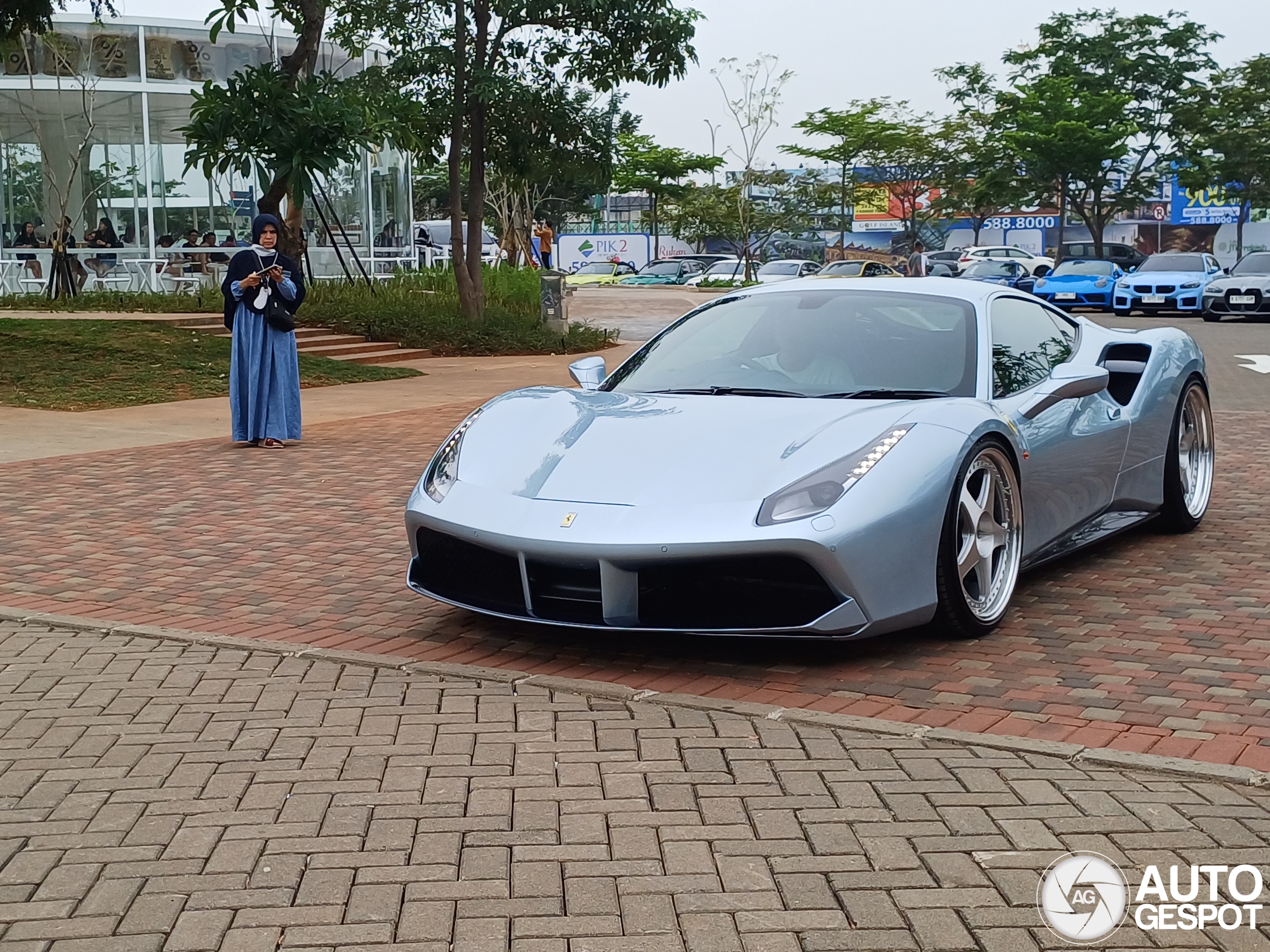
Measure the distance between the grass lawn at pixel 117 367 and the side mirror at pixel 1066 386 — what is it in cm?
1011

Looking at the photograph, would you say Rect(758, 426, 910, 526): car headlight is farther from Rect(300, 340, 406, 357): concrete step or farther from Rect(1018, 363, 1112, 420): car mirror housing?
Rect(300, 340, 406, 357): concrete step

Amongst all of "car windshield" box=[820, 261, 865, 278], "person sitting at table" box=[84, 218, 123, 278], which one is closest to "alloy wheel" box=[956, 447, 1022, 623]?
"person sitting at table" box=[84, 218, 123, 278]

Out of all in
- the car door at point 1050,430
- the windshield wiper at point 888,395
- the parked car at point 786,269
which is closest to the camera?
the windshield wiper at point 888,395

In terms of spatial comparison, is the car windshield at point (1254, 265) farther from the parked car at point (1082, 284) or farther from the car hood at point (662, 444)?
the car hood at point (662, 444)

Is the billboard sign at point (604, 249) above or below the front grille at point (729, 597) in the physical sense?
above

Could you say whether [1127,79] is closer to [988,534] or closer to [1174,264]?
[1174,264]

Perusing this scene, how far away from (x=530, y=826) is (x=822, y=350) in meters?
2.92

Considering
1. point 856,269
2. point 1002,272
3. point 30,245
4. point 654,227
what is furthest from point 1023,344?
point 654,227

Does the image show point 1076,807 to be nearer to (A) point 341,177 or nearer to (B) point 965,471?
(B) point 965,471

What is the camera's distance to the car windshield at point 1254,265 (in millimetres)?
29688

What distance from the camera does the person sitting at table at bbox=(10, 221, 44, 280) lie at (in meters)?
28.0

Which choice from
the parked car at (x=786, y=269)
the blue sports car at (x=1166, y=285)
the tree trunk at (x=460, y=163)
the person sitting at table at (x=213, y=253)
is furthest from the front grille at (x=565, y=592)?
the parked car at (x=786, y=269)

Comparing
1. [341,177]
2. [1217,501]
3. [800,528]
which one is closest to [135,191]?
[341,177]

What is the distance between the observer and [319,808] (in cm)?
366
